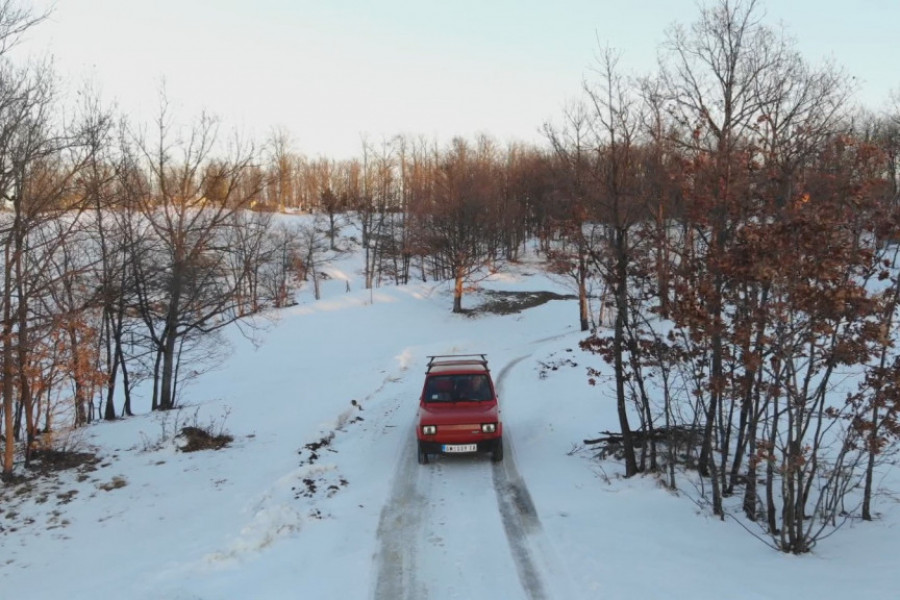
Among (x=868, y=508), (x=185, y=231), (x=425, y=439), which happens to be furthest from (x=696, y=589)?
(x=185, y=231)

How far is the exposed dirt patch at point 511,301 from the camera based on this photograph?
39406 mm

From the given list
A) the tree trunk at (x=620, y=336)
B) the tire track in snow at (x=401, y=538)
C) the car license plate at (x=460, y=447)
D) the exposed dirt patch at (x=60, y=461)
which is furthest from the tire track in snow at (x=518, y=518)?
the exposed dirt patch at (x=60, y=461)

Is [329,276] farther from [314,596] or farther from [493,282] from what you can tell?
[314,596]

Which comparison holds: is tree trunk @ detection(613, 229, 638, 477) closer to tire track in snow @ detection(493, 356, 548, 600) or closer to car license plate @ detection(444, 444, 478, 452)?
tire track in snow @ detection(493, 356, 548, 600)

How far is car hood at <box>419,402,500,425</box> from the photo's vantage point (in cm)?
1040

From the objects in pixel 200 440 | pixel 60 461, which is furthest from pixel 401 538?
pixel 60 461

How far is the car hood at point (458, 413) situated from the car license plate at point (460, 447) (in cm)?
41

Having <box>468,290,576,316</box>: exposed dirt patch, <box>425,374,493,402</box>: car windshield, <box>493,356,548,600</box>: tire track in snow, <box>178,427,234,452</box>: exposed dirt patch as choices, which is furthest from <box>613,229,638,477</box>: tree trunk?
<box>468,290,576,316</box>: exposed dirt patch

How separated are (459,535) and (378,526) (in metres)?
1.16

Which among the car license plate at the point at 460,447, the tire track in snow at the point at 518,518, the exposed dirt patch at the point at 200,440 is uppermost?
the car license plate at the point at 460,447

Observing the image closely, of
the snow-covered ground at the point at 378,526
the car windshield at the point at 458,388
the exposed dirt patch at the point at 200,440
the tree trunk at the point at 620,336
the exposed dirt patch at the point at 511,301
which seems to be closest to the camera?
the snow-covered ground at the point at 378,526

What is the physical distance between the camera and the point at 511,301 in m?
41.9

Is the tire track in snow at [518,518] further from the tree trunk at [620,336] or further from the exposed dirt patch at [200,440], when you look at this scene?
the exposed dirt patch at [200,440]

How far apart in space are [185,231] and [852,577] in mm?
17775
